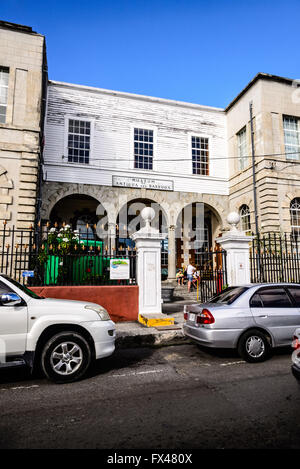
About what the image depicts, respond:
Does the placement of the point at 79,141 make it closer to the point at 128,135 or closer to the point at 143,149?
the point at 128,135

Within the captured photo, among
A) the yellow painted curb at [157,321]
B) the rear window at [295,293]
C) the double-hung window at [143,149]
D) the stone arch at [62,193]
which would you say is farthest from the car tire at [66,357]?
the double-hung window at [143,149]

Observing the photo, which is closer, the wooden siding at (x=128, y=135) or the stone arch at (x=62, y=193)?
the stone arch at (x=62, y=193)

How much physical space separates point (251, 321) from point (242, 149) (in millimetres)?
15238

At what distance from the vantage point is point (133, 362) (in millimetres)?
5574

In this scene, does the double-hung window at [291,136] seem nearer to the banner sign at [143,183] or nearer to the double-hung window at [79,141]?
the banner sign at [143,183]

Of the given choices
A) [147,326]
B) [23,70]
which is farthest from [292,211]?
[23,70]

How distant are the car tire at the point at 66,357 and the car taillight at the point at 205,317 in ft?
7.18

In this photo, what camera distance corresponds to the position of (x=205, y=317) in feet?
18.4

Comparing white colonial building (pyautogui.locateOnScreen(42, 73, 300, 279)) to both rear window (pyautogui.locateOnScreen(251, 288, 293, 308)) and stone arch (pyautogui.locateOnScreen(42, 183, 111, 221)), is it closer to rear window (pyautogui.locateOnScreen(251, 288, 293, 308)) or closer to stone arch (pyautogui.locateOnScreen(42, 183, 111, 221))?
stone arch (pyautogui.locateOnScreen(42, 183, 111, 221))

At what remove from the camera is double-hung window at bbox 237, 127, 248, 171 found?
18.1 m

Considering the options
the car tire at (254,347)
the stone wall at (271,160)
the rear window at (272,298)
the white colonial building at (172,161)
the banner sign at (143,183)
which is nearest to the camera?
the car tire at (254,347)

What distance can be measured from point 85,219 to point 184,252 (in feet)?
22.8

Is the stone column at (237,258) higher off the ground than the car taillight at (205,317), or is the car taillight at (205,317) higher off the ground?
the stone column at (237,258)

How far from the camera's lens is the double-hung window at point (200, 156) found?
19.2m
